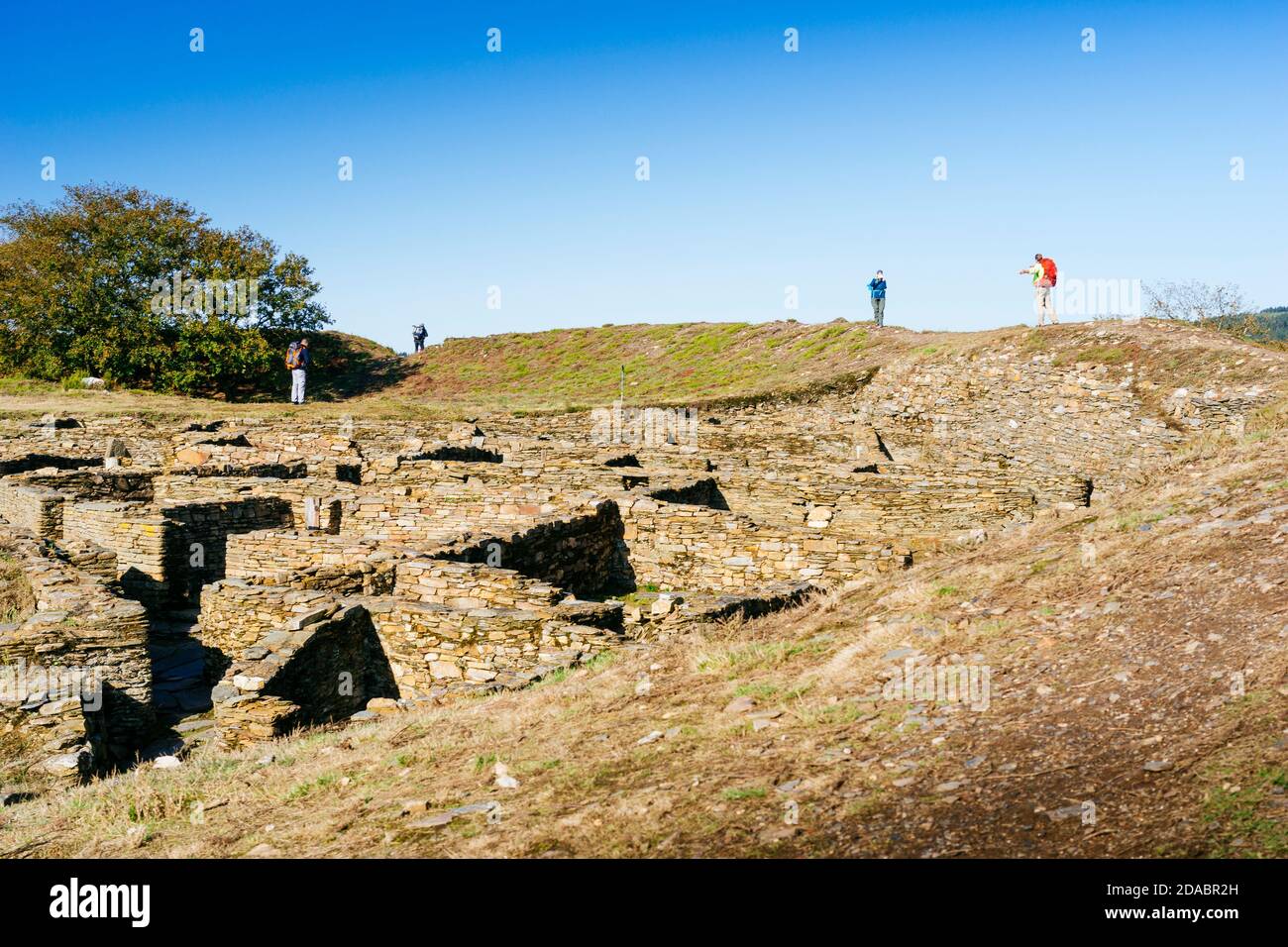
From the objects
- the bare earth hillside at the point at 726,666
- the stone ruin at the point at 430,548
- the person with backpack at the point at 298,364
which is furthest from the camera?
the person with backpack at the point at 298,364

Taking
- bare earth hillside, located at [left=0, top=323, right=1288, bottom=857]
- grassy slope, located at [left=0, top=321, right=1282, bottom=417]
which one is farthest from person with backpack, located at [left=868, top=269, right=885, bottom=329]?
bare earth hillside, located at [left=0, top=323, right=1288, bottom=857]

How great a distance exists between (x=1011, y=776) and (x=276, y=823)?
4688mm

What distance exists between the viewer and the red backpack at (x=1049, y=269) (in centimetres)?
2741

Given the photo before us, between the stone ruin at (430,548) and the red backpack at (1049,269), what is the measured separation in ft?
12.5

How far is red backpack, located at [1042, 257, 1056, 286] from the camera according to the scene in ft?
89.9

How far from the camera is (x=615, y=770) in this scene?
605cm

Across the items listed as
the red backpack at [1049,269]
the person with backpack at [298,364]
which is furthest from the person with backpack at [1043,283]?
the person with backpack at [298,364]

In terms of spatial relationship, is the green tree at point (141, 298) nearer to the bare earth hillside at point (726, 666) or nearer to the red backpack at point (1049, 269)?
the bare earth hillside at point (726, 666)

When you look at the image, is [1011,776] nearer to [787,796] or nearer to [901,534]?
[787,796]

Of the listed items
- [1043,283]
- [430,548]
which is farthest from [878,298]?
[430,548]

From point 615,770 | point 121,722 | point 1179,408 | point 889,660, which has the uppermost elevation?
point 1179,408

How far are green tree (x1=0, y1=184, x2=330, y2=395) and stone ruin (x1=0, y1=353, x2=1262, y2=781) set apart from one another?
15891 millimetres

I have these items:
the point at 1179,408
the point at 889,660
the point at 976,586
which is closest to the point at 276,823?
the point at 889,660

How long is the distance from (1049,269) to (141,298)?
1452 inches
